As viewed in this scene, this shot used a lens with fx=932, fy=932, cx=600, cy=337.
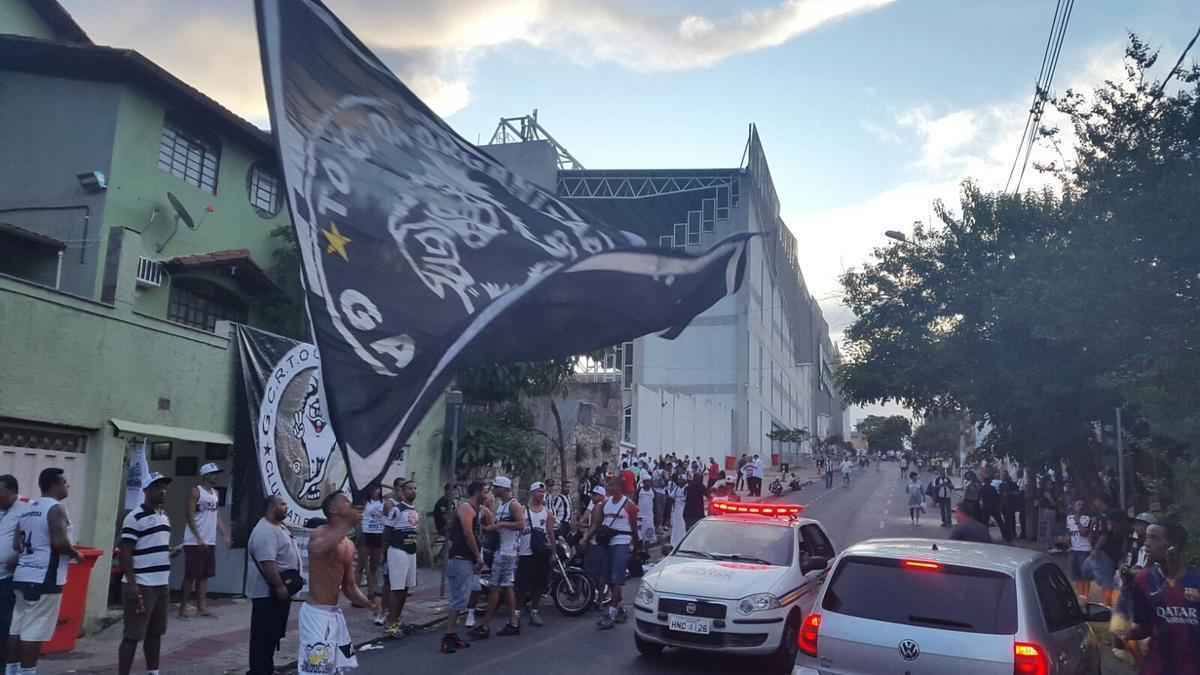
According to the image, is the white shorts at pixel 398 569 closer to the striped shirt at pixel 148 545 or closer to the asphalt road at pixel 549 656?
the asphalt road at pixel 549 656

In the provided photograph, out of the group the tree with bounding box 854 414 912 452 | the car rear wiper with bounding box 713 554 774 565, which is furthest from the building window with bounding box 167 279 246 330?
the tree with bounding box 854 414 912 452

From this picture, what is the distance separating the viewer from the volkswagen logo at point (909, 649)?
598 cm

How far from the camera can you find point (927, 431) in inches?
3556

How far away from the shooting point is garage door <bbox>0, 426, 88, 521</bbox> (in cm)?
1023

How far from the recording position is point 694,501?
20.6 metres

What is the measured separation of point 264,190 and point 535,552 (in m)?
10.9

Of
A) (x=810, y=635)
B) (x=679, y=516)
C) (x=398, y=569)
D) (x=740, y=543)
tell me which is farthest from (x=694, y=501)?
(x=810, y=635)

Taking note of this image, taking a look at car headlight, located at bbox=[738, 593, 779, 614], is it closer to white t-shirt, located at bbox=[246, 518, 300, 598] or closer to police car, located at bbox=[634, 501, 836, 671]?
police car, located at bbox=[634, 501, 836, 671]

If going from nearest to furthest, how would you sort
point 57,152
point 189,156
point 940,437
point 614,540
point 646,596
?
point 646,596 → point 614,540 → point 57,152 → point 189,156 → point 940,437

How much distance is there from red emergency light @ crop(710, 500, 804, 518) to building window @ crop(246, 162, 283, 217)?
11.9 m

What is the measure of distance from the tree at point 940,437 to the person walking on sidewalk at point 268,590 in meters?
80.5

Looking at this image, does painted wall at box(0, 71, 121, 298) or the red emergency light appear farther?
painted wall at box(0, 71, 121, 298)

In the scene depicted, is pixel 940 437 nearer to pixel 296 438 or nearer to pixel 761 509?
pixel 761 509

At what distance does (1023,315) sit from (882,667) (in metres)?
15.0
